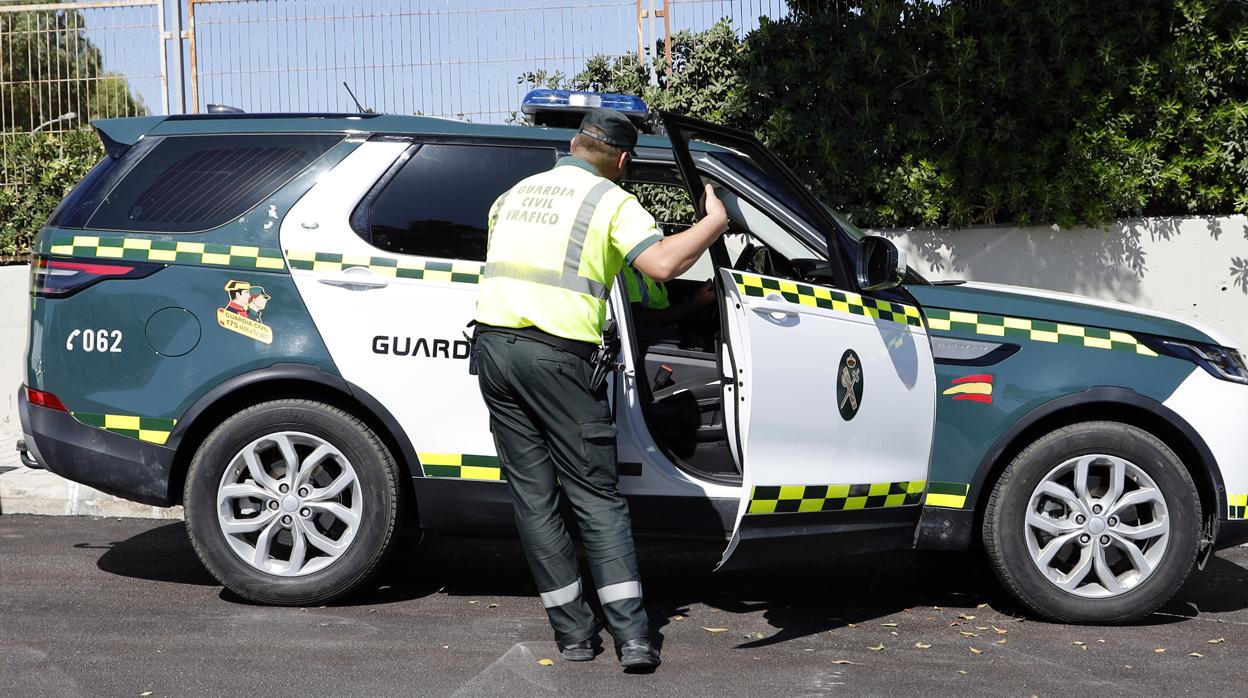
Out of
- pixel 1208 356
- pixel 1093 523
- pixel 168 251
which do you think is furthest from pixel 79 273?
pixel 1208 356

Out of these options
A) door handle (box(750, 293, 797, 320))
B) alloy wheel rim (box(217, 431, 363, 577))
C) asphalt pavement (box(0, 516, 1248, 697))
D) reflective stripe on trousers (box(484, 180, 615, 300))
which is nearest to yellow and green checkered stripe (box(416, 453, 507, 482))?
alloy wheel rim (box(217, 431, 363, 577))

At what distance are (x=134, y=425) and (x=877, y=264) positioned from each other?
2.81m

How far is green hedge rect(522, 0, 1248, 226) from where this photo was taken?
847 centimetres

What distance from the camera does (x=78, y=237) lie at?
4.84m

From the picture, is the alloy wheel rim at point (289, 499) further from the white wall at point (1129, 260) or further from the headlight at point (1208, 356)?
the white wall at point (1129, 260)

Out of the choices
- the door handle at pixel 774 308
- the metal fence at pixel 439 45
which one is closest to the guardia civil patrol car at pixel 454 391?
the door handle at pixel 774 308

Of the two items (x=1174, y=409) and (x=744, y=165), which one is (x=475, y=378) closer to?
(x=744, y=165)

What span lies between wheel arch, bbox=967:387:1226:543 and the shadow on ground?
0.53 meters

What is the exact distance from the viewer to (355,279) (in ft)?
15.5

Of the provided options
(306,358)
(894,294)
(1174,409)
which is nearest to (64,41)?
(306,358)

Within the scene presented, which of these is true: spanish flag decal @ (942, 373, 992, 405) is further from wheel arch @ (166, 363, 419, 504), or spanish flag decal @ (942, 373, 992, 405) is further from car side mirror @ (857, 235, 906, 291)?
wheel arch @ (166, 363, 419, 504)

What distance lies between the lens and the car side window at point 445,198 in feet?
15.6

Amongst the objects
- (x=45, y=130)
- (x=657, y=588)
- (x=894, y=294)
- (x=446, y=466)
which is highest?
(x=45, y=130)

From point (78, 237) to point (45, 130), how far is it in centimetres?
538
